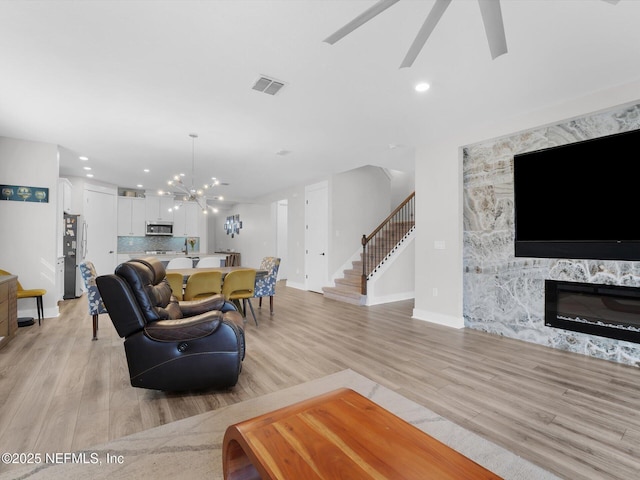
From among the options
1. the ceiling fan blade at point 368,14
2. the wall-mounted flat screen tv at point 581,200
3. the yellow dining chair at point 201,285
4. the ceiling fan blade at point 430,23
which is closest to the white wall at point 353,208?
the yellow dining chair at point 201,285

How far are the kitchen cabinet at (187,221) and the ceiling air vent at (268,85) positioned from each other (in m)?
7.39

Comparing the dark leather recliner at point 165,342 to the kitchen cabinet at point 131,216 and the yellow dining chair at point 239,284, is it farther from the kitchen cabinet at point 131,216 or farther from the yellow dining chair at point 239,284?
the kitchen cabinet at point 131,216

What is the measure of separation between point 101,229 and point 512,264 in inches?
338

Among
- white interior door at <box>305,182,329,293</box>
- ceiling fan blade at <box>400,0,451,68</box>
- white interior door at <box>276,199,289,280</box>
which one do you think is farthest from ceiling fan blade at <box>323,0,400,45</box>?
white interior door at <box>276,199,289,280</box>

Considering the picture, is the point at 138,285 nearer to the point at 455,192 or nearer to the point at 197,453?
the point at 197,453

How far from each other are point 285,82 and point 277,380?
9.06ft

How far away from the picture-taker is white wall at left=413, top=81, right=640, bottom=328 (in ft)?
14.2

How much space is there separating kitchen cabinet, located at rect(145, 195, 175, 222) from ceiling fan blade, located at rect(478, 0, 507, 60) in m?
9.34

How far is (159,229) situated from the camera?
30.2 feet

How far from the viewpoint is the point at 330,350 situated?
11.3 feet

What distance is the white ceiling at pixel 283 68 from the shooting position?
2.11 meters

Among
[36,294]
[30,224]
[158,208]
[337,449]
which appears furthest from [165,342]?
[158,208]

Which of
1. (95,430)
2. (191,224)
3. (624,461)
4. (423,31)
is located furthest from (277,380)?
(191,224)

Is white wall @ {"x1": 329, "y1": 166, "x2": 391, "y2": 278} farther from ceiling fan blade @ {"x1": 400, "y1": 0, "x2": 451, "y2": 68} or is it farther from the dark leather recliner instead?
ceiling fan blade @ {"x1": 400, "y1": 0, "x2": 451, "y2": 68}
